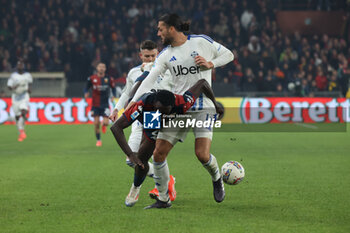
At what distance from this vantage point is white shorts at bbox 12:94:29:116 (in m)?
18.5

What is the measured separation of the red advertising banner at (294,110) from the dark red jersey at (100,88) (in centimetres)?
872

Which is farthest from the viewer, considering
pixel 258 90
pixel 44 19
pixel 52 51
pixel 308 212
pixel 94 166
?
pixel 44 19

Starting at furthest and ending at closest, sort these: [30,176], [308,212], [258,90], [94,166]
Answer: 1. [258,90]
2. [94,166]
3. [30,176]
4. [308,212]

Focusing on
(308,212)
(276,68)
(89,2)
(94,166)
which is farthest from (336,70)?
(308,212)

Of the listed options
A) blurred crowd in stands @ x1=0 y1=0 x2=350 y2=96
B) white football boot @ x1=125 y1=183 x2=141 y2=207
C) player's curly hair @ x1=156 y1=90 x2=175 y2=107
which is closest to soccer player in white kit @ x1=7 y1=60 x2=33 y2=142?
blurred crowd in stands @ x1=0 y1=0 x2=350 y2=96

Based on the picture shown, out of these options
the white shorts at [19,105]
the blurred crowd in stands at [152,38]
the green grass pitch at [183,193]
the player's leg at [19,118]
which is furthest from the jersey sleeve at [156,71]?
the blurred crowd in stands at [152,38]

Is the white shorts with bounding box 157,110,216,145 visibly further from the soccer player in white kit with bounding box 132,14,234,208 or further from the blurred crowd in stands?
the blurred crowd in stands

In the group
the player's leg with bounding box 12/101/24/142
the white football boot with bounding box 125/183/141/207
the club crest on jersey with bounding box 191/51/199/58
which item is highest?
the club crest on jersey with bounding box 191/51/199/58

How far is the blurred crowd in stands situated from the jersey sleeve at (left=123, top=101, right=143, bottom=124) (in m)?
19.0

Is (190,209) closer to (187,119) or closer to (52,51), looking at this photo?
(187,119)

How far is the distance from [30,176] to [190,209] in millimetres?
3934

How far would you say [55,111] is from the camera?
24328mm

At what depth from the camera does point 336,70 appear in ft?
87.4

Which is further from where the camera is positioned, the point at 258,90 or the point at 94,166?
the point at 258,90
